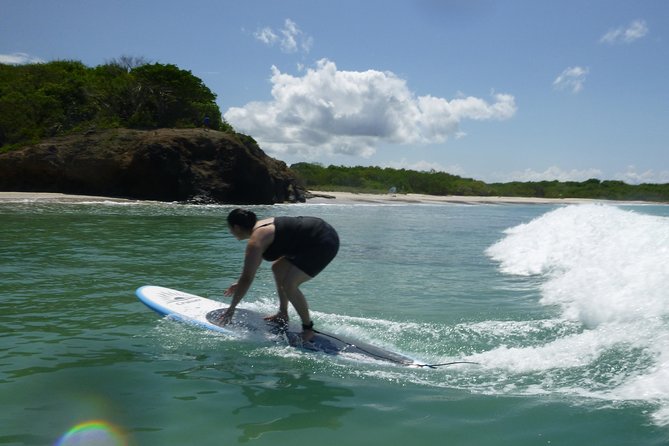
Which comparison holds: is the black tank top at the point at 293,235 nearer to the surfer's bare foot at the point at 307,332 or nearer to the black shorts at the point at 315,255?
the black shorts at the point at 315,255

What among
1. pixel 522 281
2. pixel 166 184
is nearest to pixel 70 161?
pixel 166 184

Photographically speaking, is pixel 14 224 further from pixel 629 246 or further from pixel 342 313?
pixel 629 246

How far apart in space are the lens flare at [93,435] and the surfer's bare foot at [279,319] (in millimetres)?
2494

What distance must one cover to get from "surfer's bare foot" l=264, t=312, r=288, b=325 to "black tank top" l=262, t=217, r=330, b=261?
32.8 inches

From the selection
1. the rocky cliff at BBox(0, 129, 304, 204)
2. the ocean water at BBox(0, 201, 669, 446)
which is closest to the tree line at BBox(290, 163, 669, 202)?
the rocky cliff at BBox(0, 129, 304, 204)

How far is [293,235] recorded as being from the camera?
5445 millimetres

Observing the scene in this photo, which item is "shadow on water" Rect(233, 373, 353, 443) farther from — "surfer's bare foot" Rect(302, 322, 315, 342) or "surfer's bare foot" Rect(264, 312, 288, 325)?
"surfer's bare foot" Rect(264, 312, 288, 325)

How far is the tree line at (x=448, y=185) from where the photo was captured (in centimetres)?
7644

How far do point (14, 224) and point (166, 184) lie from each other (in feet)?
63.0

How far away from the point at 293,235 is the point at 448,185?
76.0 meters

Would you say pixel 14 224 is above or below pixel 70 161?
below

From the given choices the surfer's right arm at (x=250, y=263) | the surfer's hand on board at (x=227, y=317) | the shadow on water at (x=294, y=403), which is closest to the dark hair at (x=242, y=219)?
the surfer's right arm at (x=250, y=263)

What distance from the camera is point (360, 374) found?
16.2ft

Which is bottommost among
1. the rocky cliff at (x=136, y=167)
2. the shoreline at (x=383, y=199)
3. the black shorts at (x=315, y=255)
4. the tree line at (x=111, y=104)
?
the shoreline at (x=383, y=199)
